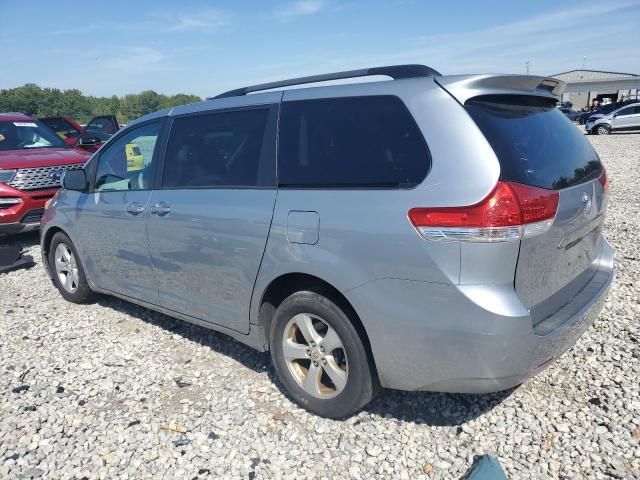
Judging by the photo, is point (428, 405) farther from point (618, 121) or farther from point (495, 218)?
point (618, 121)

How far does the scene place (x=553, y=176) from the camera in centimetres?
248

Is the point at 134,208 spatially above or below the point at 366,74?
below

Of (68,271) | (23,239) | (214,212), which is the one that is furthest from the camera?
(23,239)

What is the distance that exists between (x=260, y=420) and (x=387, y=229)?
4.69 feet

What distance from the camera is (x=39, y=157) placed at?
7484 mm

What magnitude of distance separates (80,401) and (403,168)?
2533mm

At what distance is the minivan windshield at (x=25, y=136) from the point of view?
26.5ft

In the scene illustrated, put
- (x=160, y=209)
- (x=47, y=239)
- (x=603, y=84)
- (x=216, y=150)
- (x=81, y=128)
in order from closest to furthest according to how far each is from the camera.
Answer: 1. (x=216, y=150)
2. (x=160, y=209)
3. (x=47, y=239)
4. (x=81, y=128)
5. (x=603, y=84)

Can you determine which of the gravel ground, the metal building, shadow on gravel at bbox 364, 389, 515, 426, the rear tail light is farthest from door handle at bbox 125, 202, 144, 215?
the metal building

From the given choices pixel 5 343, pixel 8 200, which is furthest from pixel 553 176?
pixel 8 200

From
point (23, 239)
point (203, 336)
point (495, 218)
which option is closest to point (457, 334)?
point (495, 218)

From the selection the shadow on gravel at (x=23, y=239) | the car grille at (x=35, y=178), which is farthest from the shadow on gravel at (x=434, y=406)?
the shadow on gravel at (x=23, y=239)

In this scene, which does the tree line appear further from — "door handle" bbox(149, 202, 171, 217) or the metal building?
"door handle" bbox(149, 202, 171, 217)

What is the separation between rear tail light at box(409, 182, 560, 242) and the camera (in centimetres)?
221
